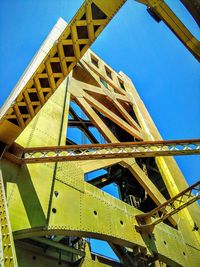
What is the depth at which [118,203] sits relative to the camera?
8.06 metres

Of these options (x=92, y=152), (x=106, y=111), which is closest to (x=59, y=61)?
(x=92, y=152)

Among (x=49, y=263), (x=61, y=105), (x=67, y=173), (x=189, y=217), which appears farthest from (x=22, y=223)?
(x=189, y=217)

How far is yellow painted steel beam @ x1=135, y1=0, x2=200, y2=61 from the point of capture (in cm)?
830

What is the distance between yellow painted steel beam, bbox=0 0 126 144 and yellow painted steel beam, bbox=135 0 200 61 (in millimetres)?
4388

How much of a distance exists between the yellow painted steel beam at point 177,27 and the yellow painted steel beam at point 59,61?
439cm

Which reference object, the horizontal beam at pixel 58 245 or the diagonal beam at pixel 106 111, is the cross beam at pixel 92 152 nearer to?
the horizontal beam at pixel 58 245

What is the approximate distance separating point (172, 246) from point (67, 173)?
4884 millimetres

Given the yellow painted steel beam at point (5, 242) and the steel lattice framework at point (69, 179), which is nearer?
the yellow painted steel beam at point (5, 242)

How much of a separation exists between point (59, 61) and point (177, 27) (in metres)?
5.48

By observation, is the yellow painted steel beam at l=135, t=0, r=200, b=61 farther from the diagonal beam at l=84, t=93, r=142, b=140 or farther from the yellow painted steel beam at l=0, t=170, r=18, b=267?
the yellow painted steel beam at l=0, t=170, r=18, b=267

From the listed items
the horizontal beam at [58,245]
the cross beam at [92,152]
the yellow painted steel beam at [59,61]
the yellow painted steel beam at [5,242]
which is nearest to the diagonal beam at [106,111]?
the cross beam at [92,152]

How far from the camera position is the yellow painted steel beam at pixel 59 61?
4.66 meters

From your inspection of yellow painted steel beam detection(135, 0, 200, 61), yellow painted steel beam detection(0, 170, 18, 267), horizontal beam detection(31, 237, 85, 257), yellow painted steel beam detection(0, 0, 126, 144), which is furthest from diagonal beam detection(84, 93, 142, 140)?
yellow painted steel beam detection(0, 170, 18, 267)

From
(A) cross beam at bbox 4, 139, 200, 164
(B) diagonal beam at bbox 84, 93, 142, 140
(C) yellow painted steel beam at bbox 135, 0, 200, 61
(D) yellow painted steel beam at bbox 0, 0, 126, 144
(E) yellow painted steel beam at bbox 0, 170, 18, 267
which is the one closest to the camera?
(E) yellow painted steel beam at bbox 0, 170, 18, 267
